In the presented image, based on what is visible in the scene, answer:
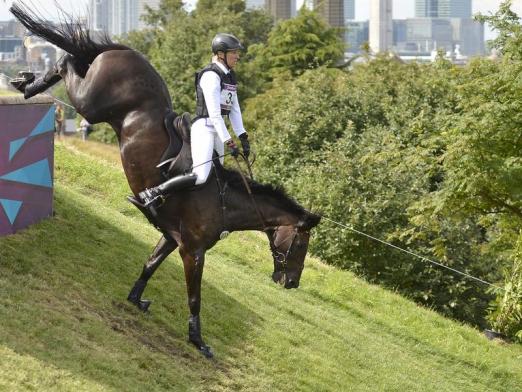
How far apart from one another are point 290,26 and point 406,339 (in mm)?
53121

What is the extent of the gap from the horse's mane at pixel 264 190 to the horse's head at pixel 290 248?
0.16 m

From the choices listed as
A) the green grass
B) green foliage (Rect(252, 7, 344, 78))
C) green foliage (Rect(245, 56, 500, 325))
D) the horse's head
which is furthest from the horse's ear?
green foliage (Rect(252, 7, 344, 78))

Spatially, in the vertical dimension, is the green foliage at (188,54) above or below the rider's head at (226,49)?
above

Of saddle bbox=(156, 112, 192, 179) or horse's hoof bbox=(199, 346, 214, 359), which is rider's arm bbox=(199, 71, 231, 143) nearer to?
saddle bbox=(156, 112, 192, 179)

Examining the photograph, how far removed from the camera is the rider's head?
1077 centimetres

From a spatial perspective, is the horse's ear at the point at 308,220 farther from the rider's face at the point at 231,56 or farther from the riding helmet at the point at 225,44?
the riding helmet at the point at 225,44

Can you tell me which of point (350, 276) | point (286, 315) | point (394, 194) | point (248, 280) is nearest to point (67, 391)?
point (286, 315)

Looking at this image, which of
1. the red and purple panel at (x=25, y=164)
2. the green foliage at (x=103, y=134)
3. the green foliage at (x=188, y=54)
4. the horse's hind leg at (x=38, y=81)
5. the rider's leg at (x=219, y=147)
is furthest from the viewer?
the green foliage at (x=103, y=134)

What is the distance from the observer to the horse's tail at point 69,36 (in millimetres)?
11312

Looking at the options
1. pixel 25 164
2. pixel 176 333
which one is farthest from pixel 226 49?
pixel 25 164

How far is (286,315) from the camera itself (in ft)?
49.5

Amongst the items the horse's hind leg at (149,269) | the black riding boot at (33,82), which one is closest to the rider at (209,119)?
the horse's hind leg at (149,269)

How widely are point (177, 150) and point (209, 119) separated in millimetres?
495

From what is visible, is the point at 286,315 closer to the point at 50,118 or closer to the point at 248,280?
the point at 248,280
